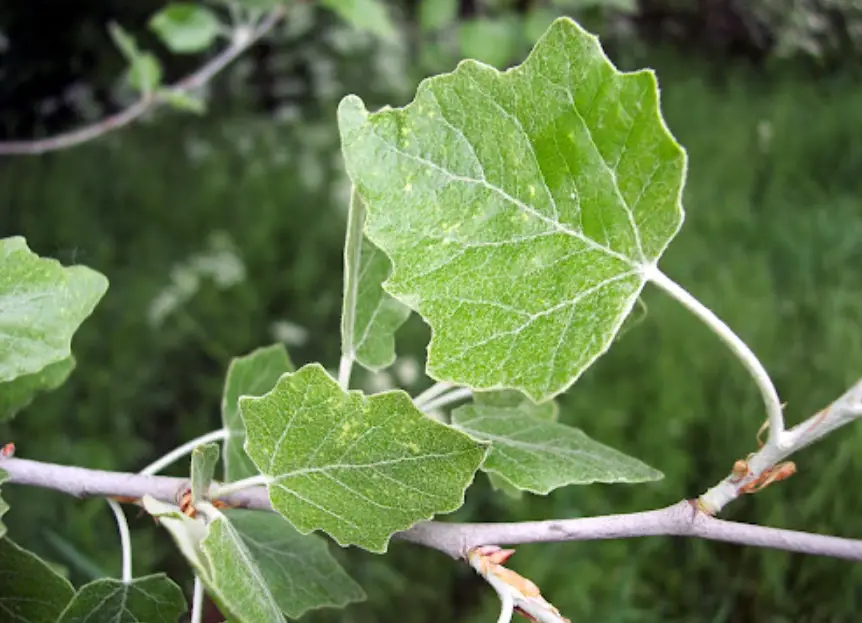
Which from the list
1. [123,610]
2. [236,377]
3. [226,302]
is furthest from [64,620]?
[226,302]

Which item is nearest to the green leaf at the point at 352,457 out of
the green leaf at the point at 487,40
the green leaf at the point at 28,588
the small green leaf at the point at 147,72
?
the green leaf at the point at 28,588

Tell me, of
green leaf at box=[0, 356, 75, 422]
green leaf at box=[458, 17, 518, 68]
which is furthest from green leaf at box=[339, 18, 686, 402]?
green leaf at box=[458, 17, 518, 68]

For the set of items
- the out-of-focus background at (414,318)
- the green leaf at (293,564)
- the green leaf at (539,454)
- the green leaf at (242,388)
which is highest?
the green leaf at (539,454)

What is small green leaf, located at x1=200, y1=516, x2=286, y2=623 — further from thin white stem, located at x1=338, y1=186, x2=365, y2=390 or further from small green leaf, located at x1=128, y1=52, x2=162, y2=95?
small green leaf, located at x1=128, y1=52, x2=162, y2=95

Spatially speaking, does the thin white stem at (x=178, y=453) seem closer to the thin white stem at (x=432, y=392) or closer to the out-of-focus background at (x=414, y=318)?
the thin white stem at (x=432, y=392)

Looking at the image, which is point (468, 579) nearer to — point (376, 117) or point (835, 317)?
point (835, 317)

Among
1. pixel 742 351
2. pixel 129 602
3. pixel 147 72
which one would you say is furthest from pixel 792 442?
pixel 147 72

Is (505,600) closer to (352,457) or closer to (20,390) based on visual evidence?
(352,457)
